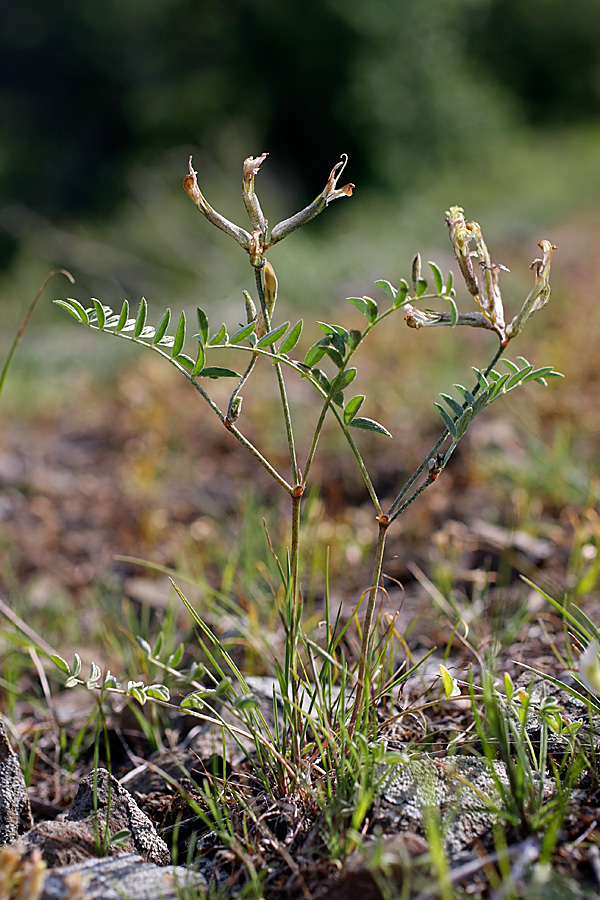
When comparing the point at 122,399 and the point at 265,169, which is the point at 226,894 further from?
the point at 265,169

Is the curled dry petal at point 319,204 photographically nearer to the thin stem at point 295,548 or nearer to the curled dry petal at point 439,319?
the curled dry petal at point 439,319

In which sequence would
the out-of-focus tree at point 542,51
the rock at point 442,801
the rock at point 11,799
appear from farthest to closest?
the out-of-focus tree at point 542,51 < the rock at point 11,799 < the rock at point 442,801

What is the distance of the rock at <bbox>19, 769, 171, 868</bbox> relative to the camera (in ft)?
2.93

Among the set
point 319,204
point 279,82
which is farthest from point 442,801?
point 279,82

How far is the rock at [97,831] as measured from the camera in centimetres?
89

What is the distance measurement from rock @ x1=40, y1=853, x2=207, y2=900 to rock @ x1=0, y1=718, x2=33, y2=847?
0.64 feet

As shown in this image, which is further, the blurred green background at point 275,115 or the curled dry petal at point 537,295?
the blurred green background at point 275,115

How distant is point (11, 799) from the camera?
104 centimetres

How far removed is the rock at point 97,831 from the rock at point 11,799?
0.24 feet

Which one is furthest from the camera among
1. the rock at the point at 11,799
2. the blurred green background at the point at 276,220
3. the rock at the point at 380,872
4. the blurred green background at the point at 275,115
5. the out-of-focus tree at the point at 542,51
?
the out-of-focus tree at the point at 542,51

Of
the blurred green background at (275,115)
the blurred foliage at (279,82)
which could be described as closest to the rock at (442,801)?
the blurred green background at (275,115)

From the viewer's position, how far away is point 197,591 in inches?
76.8

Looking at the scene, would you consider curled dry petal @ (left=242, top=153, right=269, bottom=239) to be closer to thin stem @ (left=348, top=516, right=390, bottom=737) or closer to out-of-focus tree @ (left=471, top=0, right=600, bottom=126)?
thin stem @ (left=348, top=516, right=390, bottom=737)

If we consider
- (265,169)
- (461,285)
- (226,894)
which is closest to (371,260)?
(461,285)
